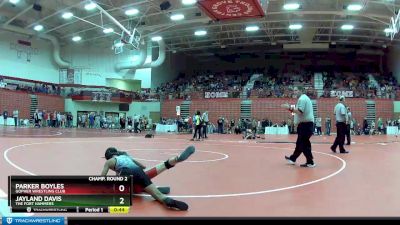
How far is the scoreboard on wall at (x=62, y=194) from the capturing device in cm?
275

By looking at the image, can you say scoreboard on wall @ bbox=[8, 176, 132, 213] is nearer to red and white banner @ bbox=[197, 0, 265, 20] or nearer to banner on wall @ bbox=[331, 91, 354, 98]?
red and white banner @ bbox=[197, 0, 265, 20]

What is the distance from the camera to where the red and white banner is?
14.0 meters

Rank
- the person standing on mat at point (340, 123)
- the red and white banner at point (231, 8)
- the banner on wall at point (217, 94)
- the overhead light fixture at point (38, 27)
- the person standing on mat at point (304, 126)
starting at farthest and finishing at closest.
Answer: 1. the banner on wall at point (217, 94)
2. the overhead light fixture at point (38, 27)
3. the red and white banner at point (231, 8)
4. the person standing on mat at point (340, 123)
5. the person standing on mat at point (304, 126)

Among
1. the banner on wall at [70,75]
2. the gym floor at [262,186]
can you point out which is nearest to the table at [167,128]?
the banner on wall at [70,75]

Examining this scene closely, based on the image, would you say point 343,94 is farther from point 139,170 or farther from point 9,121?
point 139,170

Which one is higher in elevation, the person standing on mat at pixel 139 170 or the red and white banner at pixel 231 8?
the red and white banner at pixel 231 8

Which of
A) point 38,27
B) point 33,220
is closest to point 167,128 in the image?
point 38,27

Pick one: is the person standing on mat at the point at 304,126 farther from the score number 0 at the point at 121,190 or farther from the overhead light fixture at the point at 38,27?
the overhead light fixture at the point at 38,27

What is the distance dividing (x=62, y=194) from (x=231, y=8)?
1321 cm

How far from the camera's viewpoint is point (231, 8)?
14.9 metres

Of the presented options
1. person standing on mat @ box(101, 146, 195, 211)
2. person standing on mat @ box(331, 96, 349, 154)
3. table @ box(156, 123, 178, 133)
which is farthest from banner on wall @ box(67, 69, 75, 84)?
person standing on mat @ box(101, 146, 195, 211)

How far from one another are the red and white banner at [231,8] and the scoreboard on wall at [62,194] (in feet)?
39.2

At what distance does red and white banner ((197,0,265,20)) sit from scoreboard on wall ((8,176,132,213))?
1194cm

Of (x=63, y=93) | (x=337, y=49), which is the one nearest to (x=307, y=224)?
(x=63, y=93)
